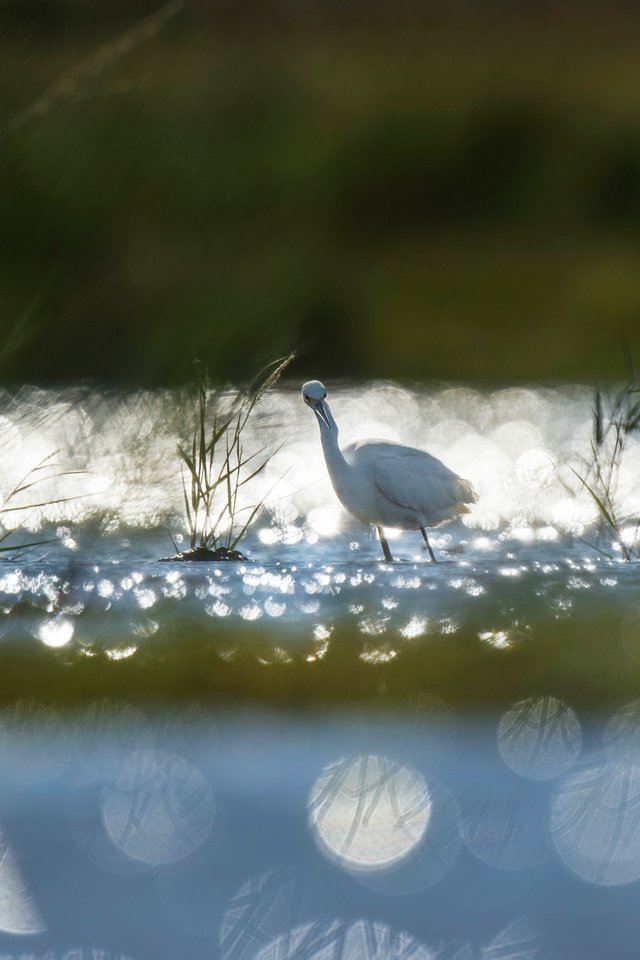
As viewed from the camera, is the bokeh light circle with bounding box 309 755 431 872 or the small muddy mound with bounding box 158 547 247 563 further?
the small muddy mound with bounding box 158 547 247 563

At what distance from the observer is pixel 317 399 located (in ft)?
18.6

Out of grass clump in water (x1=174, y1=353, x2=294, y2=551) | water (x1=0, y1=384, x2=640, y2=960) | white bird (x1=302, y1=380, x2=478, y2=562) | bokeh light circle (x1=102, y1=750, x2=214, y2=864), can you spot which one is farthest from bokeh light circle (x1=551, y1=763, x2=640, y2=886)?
white bird (x1=302, y1=380, x2=478, y2=562)

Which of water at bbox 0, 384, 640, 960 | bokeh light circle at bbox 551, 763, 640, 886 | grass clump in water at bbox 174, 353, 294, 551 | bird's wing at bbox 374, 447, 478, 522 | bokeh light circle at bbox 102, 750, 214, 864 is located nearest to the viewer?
water at bbox 0, 384, 640, 960

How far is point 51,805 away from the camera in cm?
275

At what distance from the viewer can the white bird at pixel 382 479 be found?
5578 mm

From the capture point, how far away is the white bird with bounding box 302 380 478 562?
558cm

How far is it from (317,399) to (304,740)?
8.85 ft

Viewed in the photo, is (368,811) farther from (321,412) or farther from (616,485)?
(321,412)

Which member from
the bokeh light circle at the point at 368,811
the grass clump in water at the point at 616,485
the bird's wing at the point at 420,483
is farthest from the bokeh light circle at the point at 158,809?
the bird's wing at the point at 420,483

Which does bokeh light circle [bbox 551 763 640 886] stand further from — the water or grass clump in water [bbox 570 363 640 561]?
grass clump in water [bbox 570 363 640 561]

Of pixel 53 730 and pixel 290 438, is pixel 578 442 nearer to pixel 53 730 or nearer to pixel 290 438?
pixel 290 438

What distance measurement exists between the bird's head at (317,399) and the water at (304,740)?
0.52m

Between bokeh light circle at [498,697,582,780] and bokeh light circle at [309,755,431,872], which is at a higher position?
bokeh light circle at [498,697,582,780]

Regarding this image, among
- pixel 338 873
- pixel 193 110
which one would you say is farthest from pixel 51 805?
pixel 193 110
